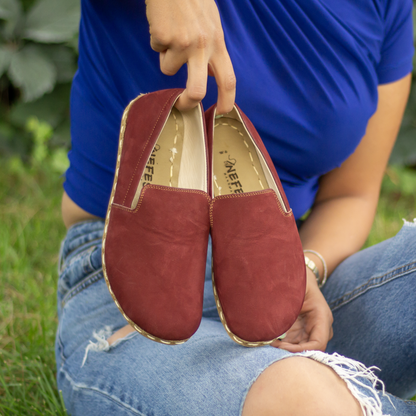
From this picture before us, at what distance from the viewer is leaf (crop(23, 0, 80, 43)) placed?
2145mm

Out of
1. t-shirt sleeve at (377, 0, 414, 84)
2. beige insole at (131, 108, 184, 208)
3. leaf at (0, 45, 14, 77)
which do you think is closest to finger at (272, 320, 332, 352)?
beige insole at (131, 108, 184, 208)

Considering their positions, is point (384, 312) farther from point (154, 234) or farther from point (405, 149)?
point (405, 149)

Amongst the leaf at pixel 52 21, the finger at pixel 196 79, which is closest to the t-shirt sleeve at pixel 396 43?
the finger at pixel 196 79

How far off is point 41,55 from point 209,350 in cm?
197

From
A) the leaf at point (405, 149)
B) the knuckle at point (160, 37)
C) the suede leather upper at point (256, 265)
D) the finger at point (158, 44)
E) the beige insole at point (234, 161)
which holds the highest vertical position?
the knuckle at point (160, 37)

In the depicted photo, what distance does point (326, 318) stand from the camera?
929 millimetres

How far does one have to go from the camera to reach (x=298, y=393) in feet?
2.25

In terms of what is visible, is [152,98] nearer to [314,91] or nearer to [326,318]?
[314,91]

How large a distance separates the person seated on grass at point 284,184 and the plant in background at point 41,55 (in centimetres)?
118

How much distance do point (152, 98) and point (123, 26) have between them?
0.74 ft

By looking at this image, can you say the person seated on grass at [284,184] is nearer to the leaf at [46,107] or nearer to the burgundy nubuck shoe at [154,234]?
the burgundy nubuck shoe at [154,234]

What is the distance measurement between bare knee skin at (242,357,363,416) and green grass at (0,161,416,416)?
566 mm

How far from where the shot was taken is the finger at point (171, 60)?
2.44 feet

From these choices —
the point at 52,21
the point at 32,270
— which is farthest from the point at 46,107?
the point at 32,270
